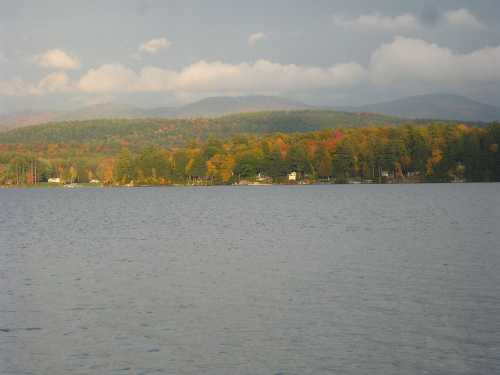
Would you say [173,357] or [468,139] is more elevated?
[468,139]

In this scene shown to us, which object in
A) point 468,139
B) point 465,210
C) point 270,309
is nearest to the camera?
point 270,309

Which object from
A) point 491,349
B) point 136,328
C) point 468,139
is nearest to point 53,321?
point 136,328

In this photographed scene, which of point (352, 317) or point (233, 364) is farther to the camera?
point (352, 317)

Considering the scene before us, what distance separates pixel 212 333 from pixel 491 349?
28.4 ft

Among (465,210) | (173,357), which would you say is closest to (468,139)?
(465,210)

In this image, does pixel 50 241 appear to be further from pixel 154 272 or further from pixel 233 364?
pixel 233 364

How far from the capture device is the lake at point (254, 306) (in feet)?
64.5

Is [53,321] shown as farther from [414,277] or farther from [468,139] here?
[468,139]

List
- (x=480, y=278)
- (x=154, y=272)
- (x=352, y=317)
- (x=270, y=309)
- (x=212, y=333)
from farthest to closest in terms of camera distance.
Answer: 1. (x=154, y=272)
2. (x=480, y=278)
3. (x=270, y=309)
4. (x=352, y=317)
5. (x=212, y=333)

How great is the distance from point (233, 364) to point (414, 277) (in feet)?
50.8

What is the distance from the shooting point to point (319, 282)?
31.4 m

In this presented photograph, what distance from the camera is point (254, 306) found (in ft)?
86.6

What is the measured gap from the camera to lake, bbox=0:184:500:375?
19672mm

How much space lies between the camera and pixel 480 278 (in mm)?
31328
